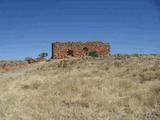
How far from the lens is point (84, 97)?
Answer: 46.2 feet

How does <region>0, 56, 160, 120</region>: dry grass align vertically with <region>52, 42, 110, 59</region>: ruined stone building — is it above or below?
below

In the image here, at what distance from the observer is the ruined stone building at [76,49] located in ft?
131

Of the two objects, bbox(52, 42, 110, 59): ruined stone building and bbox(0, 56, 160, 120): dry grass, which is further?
bbox(52, 42, 110, 59): ruined stone building

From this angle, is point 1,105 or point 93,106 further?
point 1,105

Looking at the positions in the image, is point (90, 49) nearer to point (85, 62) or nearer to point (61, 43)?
point (61, 43)

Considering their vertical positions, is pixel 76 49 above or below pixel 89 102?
above

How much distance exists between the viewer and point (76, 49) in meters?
40.8

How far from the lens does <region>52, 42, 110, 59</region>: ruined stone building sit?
131 feet

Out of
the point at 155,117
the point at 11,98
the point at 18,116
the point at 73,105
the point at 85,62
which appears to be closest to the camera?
the point at 155,117

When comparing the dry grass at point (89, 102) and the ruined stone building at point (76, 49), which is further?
the ruined stone building at point (76, 49)

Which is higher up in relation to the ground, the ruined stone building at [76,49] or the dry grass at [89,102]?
the ruined stone building at [76,49]

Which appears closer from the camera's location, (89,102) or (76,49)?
(89,102)

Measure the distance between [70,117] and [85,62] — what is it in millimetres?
20242

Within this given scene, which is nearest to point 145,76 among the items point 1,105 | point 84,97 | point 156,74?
point 156,74
